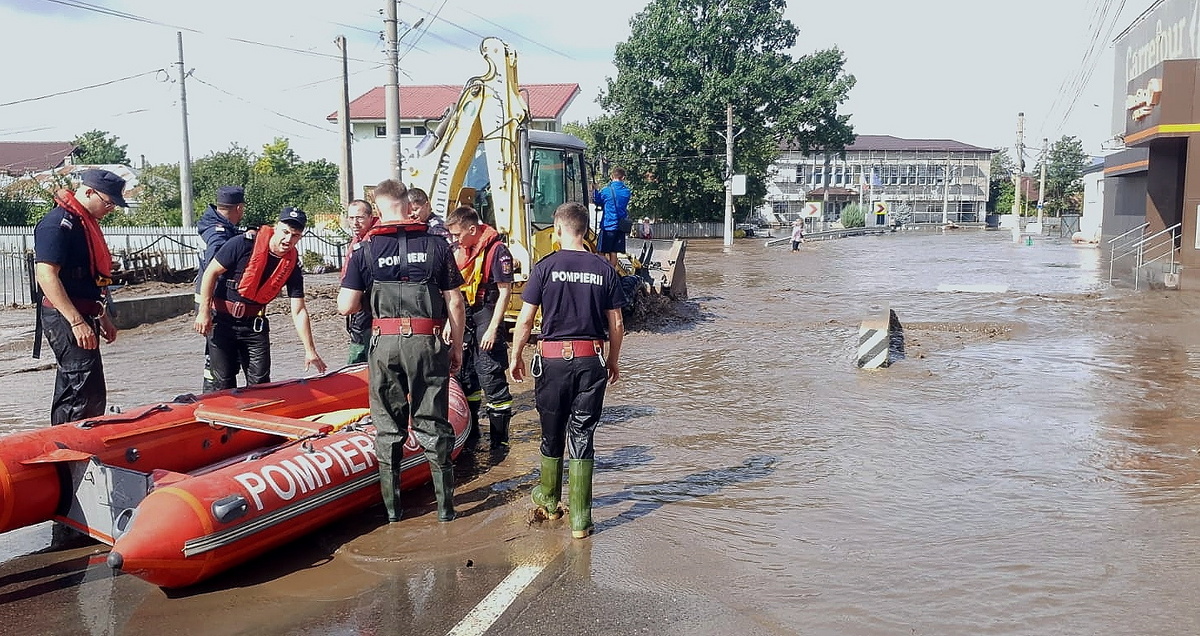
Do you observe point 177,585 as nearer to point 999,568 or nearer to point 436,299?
point 436,299

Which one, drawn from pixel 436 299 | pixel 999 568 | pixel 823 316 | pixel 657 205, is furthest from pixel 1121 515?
pixel 657 205

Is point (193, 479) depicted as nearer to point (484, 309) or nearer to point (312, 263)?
point (484, 309)

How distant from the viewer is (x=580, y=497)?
5.04 metres

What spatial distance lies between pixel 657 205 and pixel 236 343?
46.3m

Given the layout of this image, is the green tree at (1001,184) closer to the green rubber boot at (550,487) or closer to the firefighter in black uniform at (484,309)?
the firefighter in black uniform at (484,309)

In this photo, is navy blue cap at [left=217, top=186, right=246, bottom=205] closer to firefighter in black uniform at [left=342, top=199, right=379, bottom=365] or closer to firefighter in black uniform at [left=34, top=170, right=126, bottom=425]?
firefighter in black uniform at [left=34, top=170, right=126, bottom=425]

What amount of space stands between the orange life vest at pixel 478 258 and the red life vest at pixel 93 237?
2.34m

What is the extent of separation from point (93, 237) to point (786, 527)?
15.2ft

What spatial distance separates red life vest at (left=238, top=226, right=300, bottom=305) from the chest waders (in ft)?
5.02

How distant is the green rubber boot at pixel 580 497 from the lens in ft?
16.5

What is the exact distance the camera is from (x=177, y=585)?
426 centimetres

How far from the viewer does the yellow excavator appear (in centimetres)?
1058

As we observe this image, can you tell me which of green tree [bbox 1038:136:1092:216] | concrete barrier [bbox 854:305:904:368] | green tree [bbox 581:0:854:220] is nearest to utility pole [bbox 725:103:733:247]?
green tree [bbox 581:0:854:220]

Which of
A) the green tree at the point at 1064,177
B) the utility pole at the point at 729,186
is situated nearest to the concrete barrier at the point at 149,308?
the utility pole at the point at 729,186
